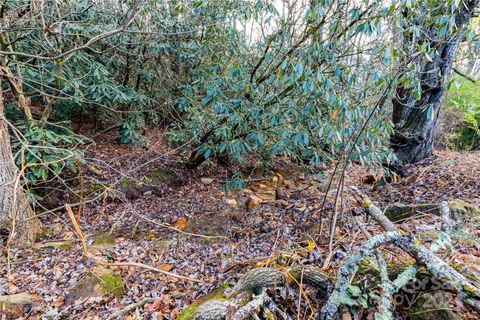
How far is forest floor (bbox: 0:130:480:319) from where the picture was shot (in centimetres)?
182

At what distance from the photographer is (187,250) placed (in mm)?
2727

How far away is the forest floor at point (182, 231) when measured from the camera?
5.96 ft

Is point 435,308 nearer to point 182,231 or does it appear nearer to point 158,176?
point 182,231

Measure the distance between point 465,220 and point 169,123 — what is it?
5.21 metres

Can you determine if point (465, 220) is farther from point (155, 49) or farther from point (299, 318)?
point (155, 49)

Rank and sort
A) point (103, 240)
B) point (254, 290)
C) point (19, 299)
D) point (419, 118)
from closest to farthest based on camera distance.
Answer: point (254, 290)
point (19, 299)
point (103, 240)
point (419, 118)

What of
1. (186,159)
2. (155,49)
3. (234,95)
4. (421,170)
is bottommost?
(186,159)

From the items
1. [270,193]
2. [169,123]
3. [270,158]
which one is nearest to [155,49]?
[169,123]

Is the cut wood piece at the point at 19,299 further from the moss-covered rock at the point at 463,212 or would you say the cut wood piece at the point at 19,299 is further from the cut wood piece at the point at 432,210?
the moss-covered rock at the point at 463,212

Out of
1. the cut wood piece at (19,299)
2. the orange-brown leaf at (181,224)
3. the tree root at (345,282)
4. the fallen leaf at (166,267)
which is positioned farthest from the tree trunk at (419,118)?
the cut wood piece at (19,299)

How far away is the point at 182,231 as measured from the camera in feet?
9.56

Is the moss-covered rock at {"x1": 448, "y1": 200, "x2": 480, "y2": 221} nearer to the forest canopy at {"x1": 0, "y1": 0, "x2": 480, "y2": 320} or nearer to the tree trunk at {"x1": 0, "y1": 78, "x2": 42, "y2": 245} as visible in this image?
the forest canopy at {"x1": 0, "y1": 0, "x2": 480, "y2": 320}

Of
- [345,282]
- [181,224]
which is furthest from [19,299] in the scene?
[345,282]

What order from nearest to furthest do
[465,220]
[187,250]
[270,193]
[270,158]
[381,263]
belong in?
[381,263], [465,220], [187,250], [270,193], [270,158]
